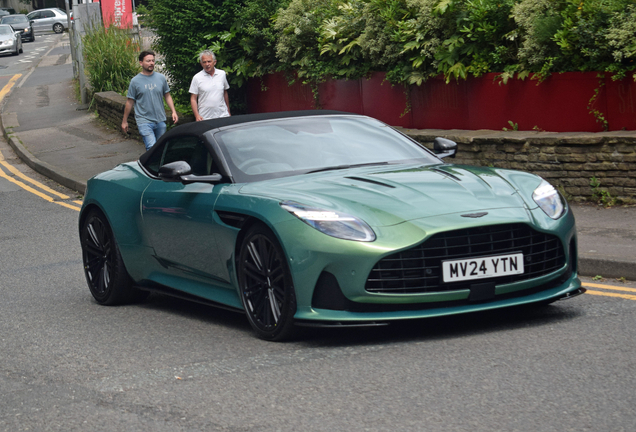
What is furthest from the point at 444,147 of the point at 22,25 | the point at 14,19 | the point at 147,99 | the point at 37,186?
the point at 14,19

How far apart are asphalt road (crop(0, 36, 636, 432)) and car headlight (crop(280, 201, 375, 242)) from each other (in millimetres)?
642

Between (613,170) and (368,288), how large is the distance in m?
5.33

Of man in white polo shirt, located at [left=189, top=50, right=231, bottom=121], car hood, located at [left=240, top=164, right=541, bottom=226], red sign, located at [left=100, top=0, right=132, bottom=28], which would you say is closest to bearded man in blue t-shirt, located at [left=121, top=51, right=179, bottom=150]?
man in white polo shirt, located at [left=189, top=50, right=231, bottom=121]

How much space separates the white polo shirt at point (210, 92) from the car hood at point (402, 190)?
289 inches

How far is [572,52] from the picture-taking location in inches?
410

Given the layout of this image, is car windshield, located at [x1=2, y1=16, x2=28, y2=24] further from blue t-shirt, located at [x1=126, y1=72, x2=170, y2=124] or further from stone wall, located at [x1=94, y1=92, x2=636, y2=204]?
stone wall, located at [x1=94, y1=92, x2=636, y2=204]

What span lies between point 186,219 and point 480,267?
2.05m

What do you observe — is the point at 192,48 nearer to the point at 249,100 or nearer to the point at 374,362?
the point at 249,100

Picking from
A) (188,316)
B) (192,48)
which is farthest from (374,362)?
(192,48)

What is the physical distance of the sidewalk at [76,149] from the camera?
7634mm

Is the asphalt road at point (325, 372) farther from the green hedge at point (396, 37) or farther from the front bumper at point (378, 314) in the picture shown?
the green hedge at point (396, 37)

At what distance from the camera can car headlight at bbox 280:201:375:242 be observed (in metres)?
5.27

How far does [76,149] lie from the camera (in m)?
19.6

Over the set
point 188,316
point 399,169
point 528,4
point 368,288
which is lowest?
point 188,316
